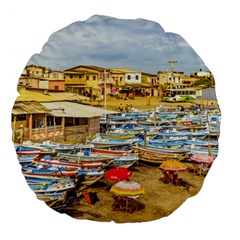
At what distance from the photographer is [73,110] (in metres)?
5.00

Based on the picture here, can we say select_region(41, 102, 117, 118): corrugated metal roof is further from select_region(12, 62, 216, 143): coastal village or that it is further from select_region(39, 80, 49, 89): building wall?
select_region(39, 80, 49, 89): building wall

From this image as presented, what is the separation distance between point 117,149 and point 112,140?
4.2 inches

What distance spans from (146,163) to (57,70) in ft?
3.97

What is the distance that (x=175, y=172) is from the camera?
16.3ft

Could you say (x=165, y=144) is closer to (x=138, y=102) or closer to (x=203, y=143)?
(x=203, y=143)

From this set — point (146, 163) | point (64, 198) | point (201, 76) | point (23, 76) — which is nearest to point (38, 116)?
point (23, 76)

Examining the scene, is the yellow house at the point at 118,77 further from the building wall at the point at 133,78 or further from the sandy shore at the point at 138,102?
the sandy shore at the point at 138,102

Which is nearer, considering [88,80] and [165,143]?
[88,80]

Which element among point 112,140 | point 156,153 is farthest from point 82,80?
point 156,153

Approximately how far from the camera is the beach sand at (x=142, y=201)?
16.2ft

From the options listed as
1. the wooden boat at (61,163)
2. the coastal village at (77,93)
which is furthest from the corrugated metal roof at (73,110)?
the wooden boat at (61,163)

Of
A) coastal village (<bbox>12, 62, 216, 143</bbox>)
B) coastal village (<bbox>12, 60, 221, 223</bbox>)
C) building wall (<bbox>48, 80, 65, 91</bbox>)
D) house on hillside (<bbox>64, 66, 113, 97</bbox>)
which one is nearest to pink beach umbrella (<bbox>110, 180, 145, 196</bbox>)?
coastal village (<bbox>12, 60, 221, 223</bbox>)

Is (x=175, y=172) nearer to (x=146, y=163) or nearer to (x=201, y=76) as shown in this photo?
(x=146, y=163)

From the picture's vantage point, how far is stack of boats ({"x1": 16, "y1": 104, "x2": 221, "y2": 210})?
16.1ft
